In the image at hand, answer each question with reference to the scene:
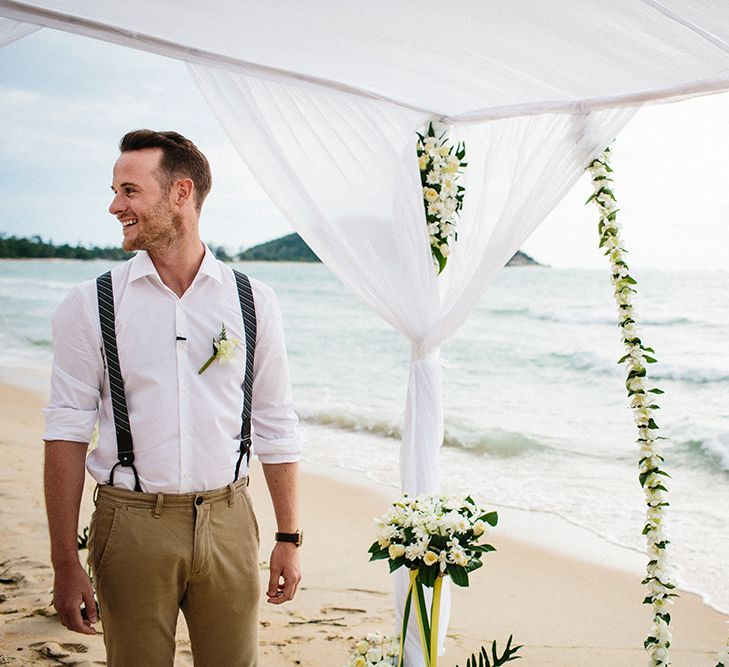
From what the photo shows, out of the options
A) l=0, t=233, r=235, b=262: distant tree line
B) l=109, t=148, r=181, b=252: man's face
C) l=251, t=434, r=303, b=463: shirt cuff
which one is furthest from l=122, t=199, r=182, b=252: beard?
l=0, t=233, r=235, b=262: distant tree line

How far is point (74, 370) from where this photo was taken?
6.24ft

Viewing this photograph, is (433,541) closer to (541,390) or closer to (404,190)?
(404,190)

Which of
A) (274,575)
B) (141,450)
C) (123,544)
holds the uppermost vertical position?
(141,450)

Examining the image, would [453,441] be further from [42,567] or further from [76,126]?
[76,126]

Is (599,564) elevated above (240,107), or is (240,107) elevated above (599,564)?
(240,107)

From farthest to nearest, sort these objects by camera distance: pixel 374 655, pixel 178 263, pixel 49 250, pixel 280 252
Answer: pixel 280 252 → pixel 49 250 → pixel 374 655 → pixel 178 263

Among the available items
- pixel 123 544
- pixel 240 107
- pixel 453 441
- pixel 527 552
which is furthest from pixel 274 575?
pixel 453 441

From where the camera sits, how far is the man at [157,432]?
1.90m

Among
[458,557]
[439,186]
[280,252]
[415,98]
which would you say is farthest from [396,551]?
[280,252]

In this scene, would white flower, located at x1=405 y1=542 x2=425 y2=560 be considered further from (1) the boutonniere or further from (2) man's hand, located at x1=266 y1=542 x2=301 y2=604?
(1) the boutonniere

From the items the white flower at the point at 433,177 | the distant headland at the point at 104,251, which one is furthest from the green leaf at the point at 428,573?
the distant headland at the point at 104,251

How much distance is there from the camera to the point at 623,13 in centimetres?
208

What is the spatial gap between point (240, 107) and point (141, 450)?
1.38 m

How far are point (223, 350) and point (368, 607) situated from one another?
2.99 m
